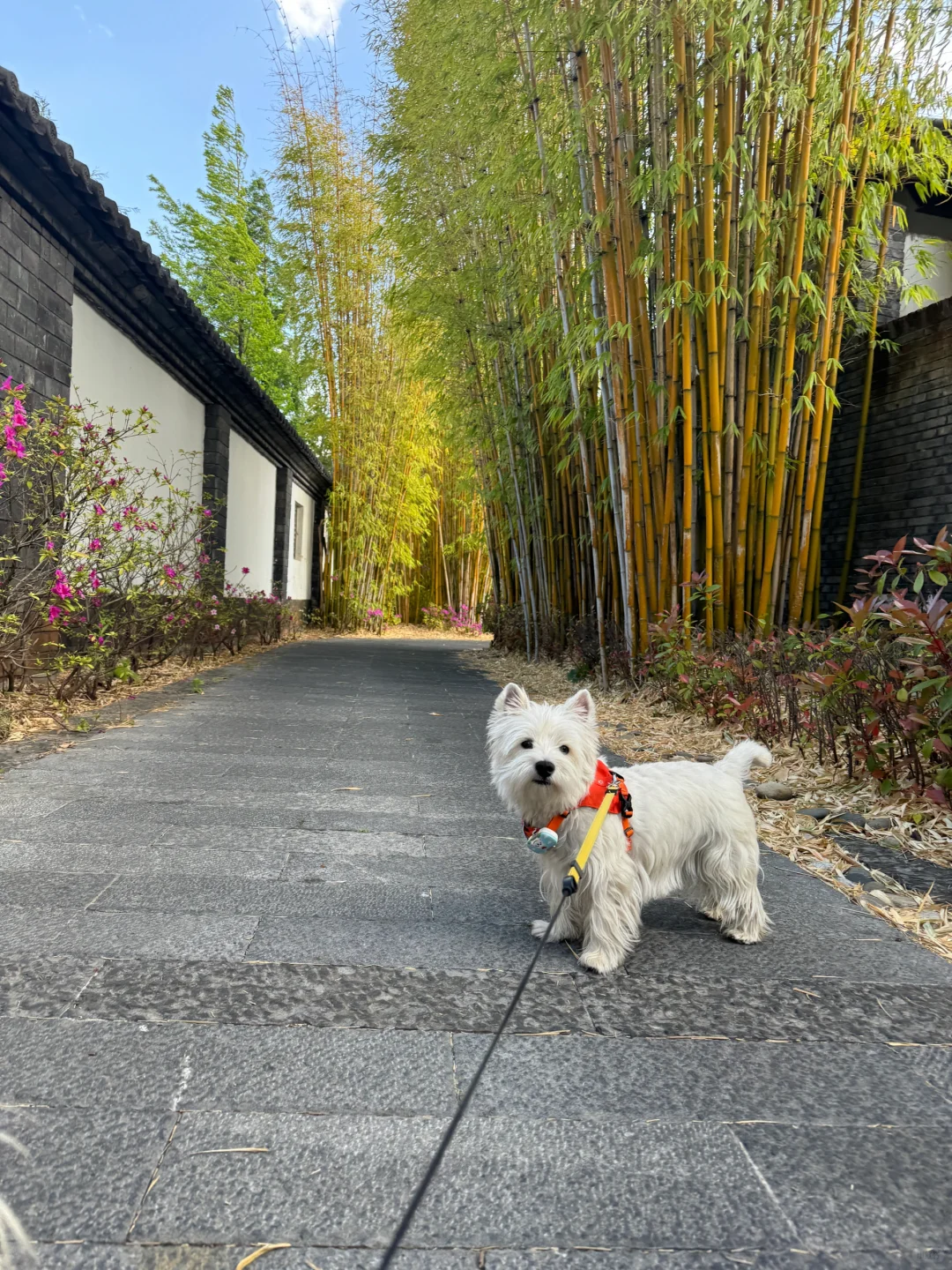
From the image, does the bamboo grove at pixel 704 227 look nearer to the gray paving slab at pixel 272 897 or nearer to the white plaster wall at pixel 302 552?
the gray paving slab at pixel 272 897

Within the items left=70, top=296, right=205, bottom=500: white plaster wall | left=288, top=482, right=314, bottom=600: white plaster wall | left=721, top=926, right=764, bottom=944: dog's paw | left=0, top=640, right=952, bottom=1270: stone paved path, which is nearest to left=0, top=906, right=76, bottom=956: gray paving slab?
left=0, top=640, right=952, bottom=1270: stone paved path

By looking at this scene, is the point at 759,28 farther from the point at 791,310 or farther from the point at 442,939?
the point at 442,939

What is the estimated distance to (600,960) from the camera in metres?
1.91

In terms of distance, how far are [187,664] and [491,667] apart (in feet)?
11.9

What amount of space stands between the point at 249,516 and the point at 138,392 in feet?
14.1

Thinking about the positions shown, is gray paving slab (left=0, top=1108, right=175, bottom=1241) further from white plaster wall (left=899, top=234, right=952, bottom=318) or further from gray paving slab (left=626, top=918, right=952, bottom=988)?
white plaster wall (left=899, top=234, right=952, bottom=318)

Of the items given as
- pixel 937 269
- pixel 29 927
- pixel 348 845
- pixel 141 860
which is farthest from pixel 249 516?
pixel 29 927

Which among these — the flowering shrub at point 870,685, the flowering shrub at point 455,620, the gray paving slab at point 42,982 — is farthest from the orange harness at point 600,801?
the flowering shrub at point 455,620

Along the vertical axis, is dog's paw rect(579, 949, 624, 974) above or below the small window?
below

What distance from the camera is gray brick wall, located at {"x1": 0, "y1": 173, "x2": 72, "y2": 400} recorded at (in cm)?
478

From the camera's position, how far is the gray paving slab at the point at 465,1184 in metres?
1.08

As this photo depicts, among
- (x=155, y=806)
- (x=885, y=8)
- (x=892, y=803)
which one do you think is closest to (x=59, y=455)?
(x=155, y=806)

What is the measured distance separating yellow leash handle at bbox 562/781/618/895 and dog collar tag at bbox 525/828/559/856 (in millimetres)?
66

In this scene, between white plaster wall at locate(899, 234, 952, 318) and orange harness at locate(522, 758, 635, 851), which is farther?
white plaster wall at locate(899, 234, 952, 318)
